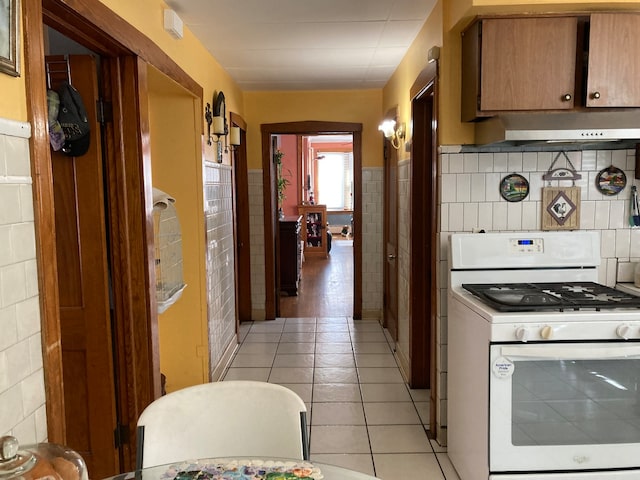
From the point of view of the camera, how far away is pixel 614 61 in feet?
7.78

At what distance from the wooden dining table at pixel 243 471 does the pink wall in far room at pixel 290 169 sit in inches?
366

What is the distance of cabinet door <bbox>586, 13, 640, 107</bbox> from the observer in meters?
2.35

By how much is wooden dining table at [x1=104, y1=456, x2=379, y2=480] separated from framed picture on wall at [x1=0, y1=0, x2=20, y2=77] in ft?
3.68

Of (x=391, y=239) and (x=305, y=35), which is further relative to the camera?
(x=391, y=239)

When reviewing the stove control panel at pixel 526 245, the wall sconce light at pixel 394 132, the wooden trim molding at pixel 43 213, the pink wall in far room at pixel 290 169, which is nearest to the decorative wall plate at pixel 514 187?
the stove control panel at pixel 526 245

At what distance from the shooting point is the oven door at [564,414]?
2152 mm

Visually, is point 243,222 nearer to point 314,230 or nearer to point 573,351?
point 573,351

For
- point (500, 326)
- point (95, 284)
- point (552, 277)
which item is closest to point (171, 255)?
point (95, 284)

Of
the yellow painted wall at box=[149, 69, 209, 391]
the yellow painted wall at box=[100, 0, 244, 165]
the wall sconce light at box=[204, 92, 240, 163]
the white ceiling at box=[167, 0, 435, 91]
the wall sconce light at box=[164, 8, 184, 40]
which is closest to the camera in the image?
the yellow painted wall at box=[100, 0, 244, 165]

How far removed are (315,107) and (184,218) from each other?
2505 millimetres

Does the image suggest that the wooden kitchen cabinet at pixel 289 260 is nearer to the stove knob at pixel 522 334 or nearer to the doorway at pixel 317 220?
the doorway at pixel 317 220

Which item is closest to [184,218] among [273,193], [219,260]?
[219,260]

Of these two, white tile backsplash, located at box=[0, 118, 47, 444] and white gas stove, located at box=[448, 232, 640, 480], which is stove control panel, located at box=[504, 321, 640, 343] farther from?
white tile backsplash, located at box=[0, 118, 47, 444]

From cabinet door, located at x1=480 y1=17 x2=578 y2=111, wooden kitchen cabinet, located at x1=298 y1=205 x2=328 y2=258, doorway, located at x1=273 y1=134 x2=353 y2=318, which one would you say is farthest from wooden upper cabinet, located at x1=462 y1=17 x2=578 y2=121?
wooden kitchen cabinet, located at x1=298 y1=205 x2=328 y2=258
